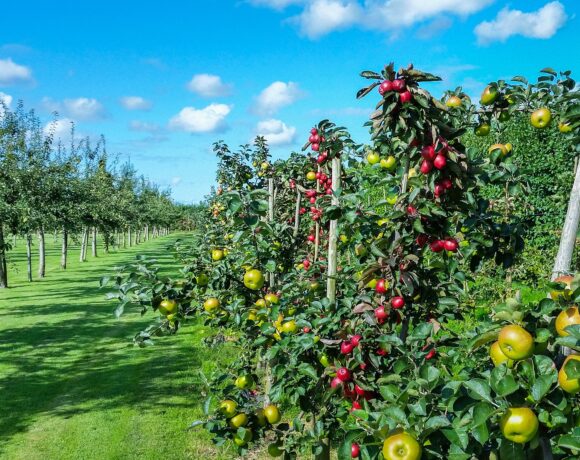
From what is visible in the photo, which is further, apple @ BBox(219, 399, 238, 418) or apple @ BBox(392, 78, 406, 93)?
apple @ BBox(219, 399, 238, 418)

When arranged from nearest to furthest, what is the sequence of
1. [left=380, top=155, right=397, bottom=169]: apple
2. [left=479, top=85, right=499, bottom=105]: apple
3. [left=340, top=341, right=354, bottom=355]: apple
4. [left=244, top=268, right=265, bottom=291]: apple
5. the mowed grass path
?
[left=340, top=341, right=354, bottom=355]: apple < [left=479, top=85, right=499, bottom=105]: apple < [left=380, top=155, right=397, bottom=169]: apple < [left=244, top=268, right=265, bottom=291]: apple < the mowed grass path

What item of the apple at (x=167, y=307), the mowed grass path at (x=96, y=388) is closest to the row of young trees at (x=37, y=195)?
the mowed grass path at (x=96, y=388)

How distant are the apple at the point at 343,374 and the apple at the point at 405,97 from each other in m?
1.52

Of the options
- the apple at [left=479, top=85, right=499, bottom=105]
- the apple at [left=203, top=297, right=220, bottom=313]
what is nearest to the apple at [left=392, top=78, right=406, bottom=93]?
the apple at [left=479, top=85, right=499, bottom=105]

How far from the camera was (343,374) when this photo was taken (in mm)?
2740

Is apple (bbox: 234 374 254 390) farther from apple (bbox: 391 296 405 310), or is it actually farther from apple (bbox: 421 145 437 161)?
apple (bbox: 421 145 437 161)

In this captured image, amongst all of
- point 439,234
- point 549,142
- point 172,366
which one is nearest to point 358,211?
point 439,234

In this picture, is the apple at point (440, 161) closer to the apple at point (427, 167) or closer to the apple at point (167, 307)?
the apple at point (427, 167)

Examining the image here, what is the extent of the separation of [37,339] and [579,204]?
10.9 meters

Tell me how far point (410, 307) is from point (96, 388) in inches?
249

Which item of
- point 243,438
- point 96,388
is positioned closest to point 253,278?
point 243,438

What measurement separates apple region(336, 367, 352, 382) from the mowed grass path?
2.12 meters

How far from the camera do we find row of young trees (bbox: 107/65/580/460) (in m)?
1.55

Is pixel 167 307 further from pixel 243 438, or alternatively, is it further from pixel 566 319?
pixel 566 319
